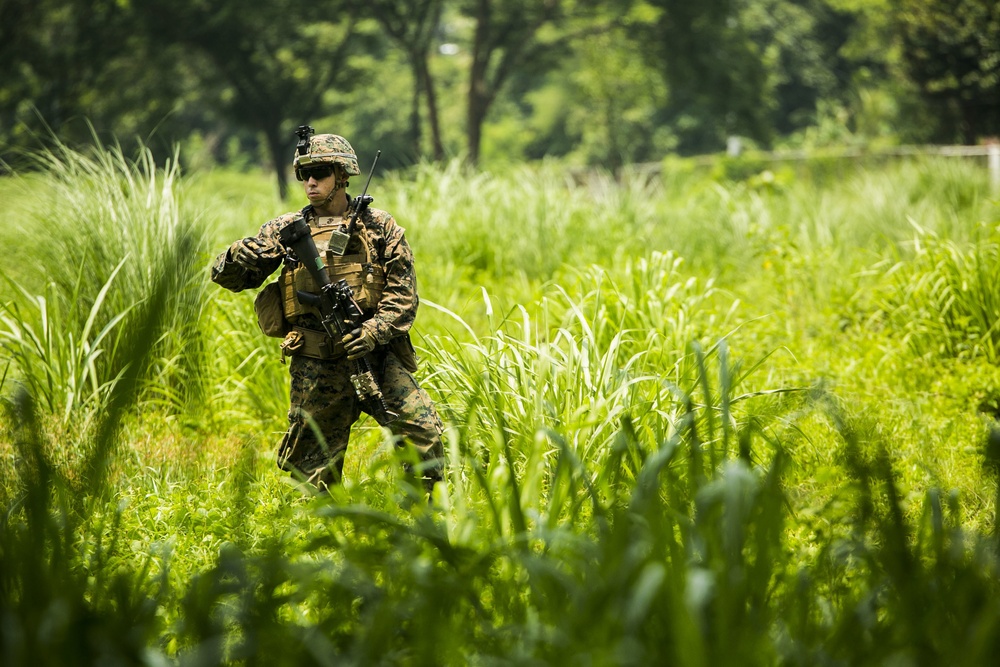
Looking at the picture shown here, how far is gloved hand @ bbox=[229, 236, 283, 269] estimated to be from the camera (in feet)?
13.5

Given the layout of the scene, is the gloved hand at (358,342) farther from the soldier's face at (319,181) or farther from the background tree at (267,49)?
the background tree at (267,49)

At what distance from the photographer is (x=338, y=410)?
14.4ft

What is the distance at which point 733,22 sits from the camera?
2689 cm

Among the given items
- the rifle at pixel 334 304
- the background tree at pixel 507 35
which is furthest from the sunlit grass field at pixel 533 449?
the background tree at pixel 507 35

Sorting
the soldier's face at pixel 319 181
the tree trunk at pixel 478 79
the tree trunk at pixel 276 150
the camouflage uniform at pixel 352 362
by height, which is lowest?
the tree trunk at pixel 276 150

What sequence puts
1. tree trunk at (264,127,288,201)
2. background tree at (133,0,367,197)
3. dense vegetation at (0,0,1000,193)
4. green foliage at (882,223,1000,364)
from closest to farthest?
green foliage at (882,223,1000,364), dense vegetation at (0,0,1000,193), background tree at (133,0,367,197), tree trunk at (264,127,288,201)

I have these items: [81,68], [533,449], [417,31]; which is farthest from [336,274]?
[417,31]

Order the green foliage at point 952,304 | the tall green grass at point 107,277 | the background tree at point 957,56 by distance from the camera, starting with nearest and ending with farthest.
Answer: the tall green grass at point 107,277 < the green foliage at point 952,304 < the background tree at point 957,56

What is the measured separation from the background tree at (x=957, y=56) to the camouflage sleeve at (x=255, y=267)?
67.1 ft

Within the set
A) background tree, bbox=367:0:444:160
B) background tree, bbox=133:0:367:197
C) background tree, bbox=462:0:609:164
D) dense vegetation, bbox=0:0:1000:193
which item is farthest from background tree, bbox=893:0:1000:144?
background tree, bbox=133:0:367:197

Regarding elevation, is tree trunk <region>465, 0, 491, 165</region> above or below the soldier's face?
below

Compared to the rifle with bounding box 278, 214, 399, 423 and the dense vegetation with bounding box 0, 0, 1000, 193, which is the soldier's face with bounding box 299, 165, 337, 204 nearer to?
the rifle with bounding box 278, 214, 399, 423

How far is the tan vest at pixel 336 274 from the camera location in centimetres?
421

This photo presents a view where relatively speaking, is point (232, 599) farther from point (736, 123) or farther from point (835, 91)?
point (835, 91)
